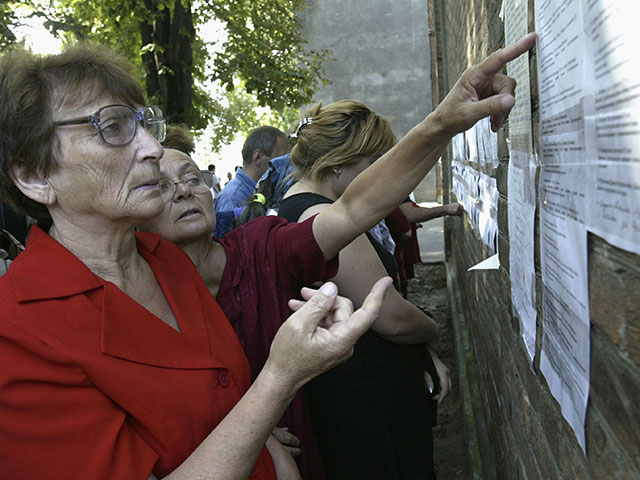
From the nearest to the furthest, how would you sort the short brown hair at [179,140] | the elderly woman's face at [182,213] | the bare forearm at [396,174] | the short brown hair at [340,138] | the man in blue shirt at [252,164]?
the bare forearm at [396,174]
the elderly woman's face at [182,213]
the short brown hair at [340,138]
the short brown hair at [179,140]
the man in blue shirt at [252,164]

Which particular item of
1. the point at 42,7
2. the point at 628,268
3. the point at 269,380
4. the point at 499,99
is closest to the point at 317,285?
the point at 269,380

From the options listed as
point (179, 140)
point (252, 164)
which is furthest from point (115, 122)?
point (252, 164)

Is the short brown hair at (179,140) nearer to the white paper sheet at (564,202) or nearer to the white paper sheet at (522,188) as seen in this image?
the white paper sheet at (522,188)

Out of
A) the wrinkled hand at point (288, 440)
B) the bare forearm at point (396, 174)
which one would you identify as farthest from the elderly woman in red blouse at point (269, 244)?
the wrinkled hand at point (288, 440)

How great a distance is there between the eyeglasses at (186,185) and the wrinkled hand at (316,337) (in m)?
1.10

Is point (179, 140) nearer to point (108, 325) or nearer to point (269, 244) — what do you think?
point (269, 244)

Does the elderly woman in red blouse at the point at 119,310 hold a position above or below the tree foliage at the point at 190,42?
below

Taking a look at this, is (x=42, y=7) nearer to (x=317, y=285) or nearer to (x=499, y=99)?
(x=317, y=285)

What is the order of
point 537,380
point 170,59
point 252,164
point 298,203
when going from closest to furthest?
point 537,380
point 298,203
point 252,164
point 170,59

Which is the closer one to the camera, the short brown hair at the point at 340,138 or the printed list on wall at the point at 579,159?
the printed list on wall at the point at 579,159

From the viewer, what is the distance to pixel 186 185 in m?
2.29

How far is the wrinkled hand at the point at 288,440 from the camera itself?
2008 millimetres

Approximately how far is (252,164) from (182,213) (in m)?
3.67

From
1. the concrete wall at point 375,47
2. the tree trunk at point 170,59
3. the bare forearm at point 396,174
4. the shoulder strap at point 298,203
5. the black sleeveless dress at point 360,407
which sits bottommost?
the black sleeveless dress at point 360,407
